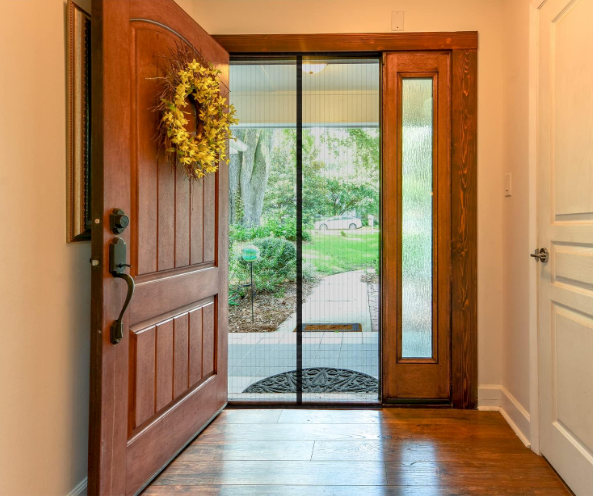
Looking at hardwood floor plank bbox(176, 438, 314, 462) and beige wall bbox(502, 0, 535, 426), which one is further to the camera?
beige wall bbox(502, 0, 535, 426)

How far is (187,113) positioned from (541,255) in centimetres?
179

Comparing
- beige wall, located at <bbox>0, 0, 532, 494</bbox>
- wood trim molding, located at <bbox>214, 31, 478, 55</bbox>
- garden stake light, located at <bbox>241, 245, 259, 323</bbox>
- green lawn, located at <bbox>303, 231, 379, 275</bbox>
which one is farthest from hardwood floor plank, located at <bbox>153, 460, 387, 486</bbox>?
wood trim molding, located at <bbox>214, 31, 478, 55</bbox>

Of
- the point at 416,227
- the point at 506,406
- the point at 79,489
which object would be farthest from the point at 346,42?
the point at 79,489

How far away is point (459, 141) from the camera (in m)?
2.78

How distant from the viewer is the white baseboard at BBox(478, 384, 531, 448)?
2382 millimetres

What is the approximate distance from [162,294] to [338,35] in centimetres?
188

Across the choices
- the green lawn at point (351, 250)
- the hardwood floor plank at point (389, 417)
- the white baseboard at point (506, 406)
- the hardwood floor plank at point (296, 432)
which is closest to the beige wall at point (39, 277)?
the white baseboard at point (506, 406)

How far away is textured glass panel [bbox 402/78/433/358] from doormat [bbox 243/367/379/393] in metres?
0.30

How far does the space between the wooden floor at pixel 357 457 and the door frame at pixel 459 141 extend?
1.01 ft

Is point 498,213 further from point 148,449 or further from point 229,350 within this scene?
point 148,449

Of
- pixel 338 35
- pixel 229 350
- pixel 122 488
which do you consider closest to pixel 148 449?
pixel 122 488

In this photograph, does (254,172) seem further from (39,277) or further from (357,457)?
(357,457)

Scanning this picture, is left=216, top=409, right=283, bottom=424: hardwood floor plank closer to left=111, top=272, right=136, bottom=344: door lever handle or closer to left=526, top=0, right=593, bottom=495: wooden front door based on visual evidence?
left=111, top=272, right=136, bottom=344: door lever handle

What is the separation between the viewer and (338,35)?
281 centimetres
